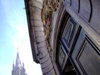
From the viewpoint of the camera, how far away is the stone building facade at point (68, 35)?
2.50 meters

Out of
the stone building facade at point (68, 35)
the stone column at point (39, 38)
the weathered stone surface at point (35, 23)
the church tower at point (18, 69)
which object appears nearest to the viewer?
the stone building facade at point (68, 35)

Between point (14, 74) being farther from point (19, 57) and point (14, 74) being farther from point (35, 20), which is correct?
point (35, 20)

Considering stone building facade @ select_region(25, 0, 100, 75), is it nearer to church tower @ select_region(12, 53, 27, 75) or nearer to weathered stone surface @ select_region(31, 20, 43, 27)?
weathered stone surface @ select_region(31, 20, 43, 27)

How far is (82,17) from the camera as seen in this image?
107 inches

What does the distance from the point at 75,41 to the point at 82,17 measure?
1.28 metres

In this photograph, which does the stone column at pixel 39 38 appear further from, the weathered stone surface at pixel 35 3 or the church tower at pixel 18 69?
the church tower at pixel 18 69

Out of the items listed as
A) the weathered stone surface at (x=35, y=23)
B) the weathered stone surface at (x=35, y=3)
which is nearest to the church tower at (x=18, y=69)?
the weathered stone surface at (x=35, y=23)

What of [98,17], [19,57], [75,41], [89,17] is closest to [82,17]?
[89,17]

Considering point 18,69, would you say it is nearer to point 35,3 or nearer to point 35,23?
point 35,23

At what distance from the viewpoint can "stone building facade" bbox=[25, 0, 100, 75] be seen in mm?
2499

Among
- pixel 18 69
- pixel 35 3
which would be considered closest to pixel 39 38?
pixel 35 3

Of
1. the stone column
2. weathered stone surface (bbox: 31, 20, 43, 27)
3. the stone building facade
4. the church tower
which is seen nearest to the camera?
the stone building facade

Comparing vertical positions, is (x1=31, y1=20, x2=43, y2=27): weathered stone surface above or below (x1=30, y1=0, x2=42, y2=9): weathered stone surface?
below

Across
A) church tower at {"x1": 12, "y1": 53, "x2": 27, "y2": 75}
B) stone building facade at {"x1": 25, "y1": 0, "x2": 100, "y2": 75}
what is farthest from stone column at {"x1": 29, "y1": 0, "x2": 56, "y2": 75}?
church tower at {"x1": 12, "y1": 53, "x2": 27, "y2": 75}
